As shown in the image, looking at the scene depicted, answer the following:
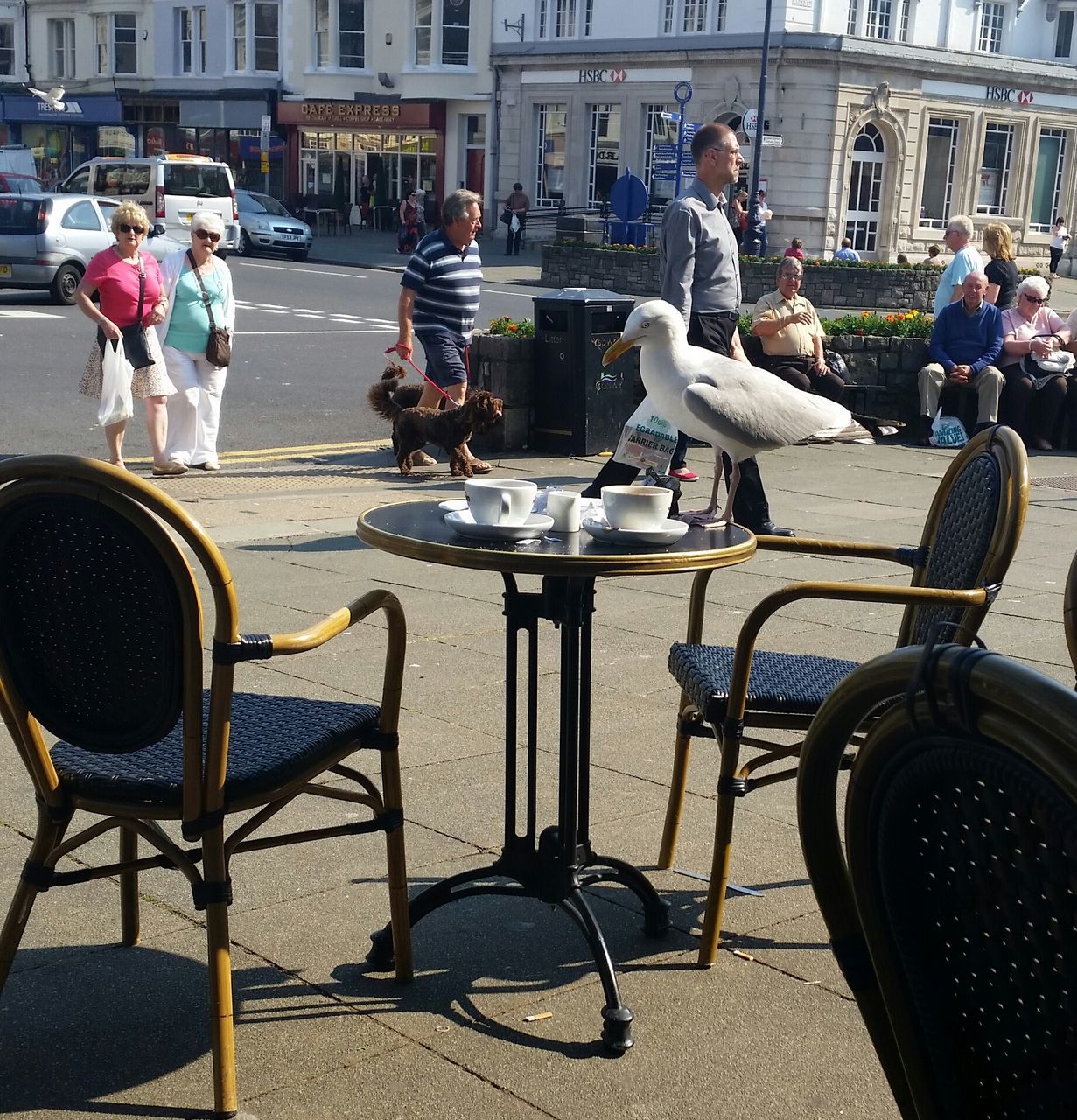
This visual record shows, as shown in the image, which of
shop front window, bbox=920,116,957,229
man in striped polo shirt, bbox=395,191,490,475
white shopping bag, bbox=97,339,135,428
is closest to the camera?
man in striped polo shirt, bbox=395,191,490,475

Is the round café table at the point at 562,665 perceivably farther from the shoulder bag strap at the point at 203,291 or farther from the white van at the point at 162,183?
the white van at the point at 162,183

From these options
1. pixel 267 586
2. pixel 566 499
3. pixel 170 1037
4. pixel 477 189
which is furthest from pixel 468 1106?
pixel 477 189

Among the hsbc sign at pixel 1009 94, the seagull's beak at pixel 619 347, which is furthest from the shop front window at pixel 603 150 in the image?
the seagull's beak at pixel 619 347

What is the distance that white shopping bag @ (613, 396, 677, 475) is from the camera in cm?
601

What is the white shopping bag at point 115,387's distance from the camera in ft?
32.9

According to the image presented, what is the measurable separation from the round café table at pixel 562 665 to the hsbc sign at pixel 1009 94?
46.8 m

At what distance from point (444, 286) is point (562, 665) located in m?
7.01

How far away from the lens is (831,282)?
2858cm

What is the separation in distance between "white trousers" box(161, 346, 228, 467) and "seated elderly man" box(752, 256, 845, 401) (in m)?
4.57

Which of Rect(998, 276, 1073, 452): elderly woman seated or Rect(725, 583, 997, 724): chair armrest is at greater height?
Rect(725, 583, 997, 724): chair armrest

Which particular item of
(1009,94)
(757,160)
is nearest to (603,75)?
(757,160)

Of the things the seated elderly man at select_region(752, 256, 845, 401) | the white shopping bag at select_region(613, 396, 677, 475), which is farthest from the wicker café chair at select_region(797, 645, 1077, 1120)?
the seated elderly man at select_region(752, 256, 845, 401)

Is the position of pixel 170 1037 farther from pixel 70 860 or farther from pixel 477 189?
pixel 477 189

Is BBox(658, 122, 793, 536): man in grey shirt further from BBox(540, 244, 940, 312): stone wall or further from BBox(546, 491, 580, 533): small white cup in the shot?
BBox(540, 244, 940, 312): stone wall
